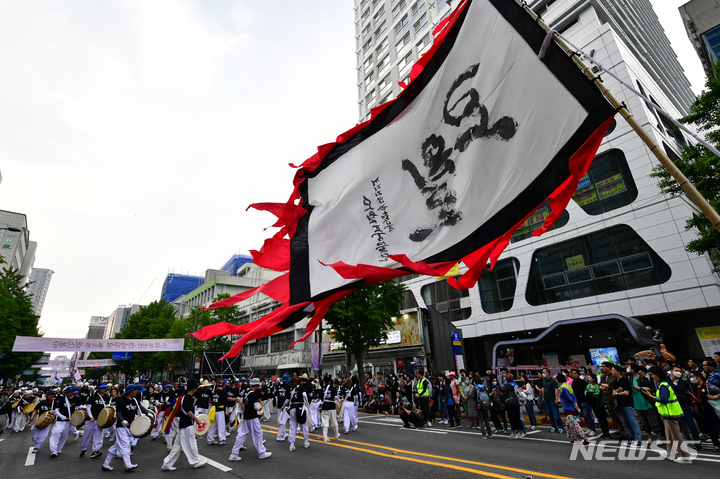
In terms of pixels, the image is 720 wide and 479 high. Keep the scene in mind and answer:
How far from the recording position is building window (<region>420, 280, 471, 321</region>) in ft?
99.7

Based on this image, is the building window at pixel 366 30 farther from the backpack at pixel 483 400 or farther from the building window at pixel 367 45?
the backpack at pixel 483 400

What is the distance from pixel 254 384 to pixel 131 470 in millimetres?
3131

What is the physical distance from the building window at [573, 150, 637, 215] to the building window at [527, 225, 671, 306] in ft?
5.50

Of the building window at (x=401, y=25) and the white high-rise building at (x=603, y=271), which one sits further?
the building window at (x=401, y=25)

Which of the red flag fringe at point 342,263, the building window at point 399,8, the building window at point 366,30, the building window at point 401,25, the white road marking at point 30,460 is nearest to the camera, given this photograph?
the red flag fringe at point 342,263

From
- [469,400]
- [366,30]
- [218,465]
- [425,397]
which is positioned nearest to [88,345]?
[218,465]

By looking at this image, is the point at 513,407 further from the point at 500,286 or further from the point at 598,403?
the point at 500,286

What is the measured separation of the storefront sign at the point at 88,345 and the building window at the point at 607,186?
1477 inches

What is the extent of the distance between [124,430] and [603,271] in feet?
82.2

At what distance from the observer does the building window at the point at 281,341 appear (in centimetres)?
4812

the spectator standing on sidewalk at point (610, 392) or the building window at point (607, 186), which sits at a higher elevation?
the building window at point (607, 186)

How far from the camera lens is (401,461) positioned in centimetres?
817

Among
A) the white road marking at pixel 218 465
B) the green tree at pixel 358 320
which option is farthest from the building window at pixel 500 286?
the white road marking at pixel 218 465

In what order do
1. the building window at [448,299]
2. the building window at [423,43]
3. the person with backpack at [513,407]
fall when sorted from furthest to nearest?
the building window at [423,43], the building window at [448,299], the person with backpack at [513,407]
